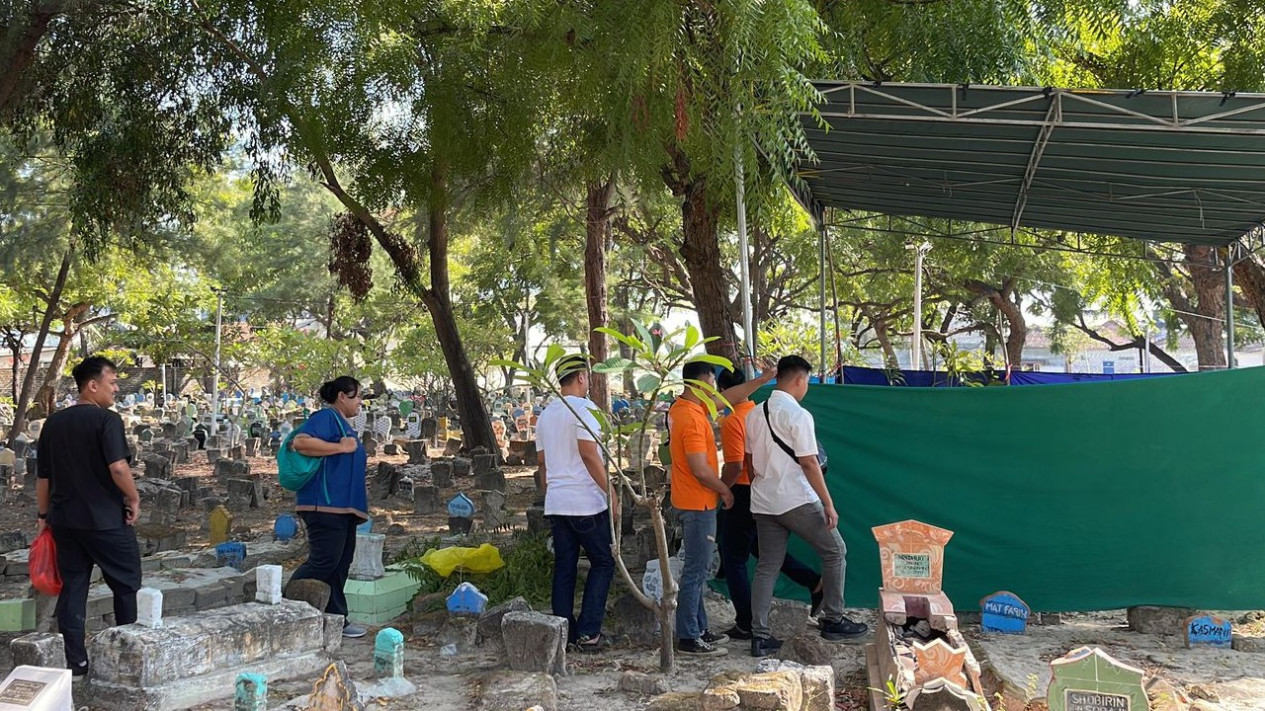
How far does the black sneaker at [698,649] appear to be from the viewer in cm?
532

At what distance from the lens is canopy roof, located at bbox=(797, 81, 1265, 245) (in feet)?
19.9

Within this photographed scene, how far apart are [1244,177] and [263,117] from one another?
8607 mm

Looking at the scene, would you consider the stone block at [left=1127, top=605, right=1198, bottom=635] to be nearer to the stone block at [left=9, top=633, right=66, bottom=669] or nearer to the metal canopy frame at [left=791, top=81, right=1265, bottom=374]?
the metal canopy frame at [left=791, top=81, right=1265, bottom=374]

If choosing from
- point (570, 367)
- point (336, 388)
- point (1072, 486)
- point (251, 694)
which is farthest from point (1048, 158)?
point (251, 694)

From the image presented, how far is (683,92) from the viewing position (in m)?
5.52

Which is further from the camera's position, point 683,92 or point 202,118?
point 202,118

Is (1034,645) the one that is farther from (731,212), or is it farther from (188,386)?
(188,386)

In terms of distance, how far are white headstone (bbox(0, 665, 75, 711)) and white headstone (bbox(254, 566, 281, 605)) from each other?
4.27 feet

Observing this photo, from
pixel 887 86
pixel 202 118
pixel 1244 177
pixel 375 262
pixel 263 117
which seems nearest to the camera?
pixel 887 86

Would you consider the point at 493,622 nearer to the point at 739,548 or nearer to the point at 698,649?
the point at 698,649

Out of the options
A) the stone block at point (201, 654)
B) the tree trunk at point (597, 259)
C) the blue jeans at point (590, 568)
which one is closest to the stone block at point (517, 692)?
the blue jeans at point (590, 568)

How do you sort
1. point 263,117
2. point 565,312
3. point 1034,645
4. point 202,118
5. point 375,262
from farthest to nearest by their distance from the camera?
point 375,262 → point 565,312 → point 202,118 → point 263,117 → point 1034,645

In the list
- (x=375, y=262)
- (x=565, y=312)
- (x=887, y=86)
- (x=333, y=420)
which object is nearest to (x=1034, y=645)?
(x=887, y=86)

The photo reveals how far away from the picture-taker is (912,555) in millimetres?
5016
